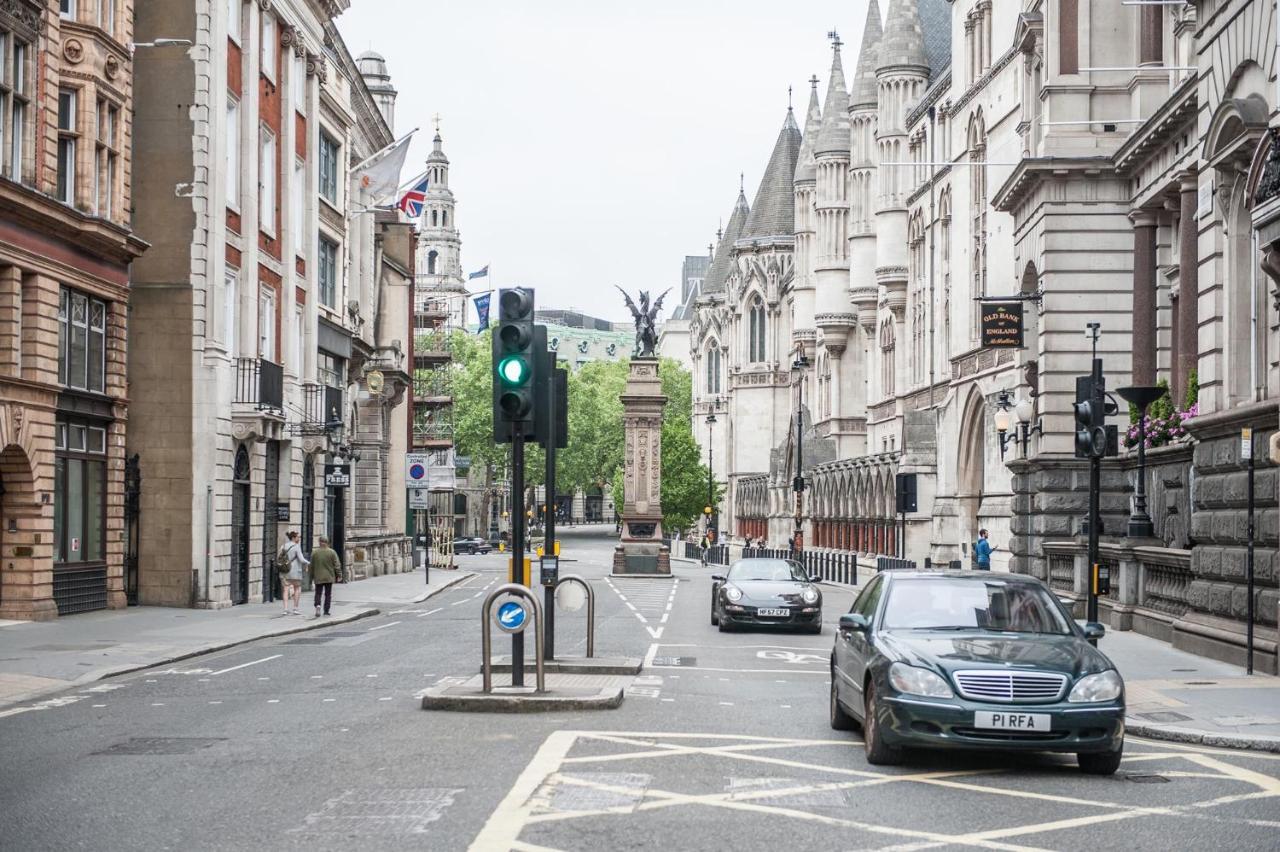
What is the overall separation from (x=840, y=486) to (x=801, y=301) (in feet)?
89.9

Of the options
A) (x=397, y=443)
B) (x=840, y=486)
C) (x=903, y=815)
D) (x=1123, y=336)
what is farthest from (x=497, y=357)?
(x=840, y=486)

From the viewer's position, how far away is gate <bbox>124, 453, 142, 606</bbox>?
110 feet

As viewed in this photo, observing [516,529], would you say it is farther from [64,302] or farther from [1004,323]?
[1004,323]

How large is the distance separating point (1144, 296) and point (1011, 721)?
2298cm

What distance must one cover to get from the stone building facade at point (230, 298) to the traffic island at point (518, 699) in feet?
62.8

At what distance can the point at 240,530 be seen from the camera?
121 feet

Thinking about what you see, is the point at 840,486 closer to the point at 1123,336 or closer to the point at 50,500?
the point at 1123,336

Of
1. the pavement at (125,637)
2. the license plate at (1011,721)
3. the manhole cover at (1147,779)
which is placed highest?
the license plate at (1011,721)

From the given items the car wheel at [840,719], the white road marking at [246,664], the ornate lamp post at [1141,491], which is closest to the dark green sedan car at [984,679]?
the car wheel at [840,719]

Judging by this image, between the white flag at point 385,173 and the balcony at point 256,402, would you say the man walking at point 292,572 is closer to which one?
the balcony at point 256,402

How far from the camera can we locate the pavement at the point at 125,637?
770 inches

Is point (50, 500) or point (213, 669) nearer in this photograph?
point (213, 669)

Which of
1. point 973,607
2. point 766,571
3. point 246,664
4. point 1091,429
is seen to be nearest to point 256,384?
point 766,571

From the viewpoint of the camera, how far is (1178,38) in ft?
109
